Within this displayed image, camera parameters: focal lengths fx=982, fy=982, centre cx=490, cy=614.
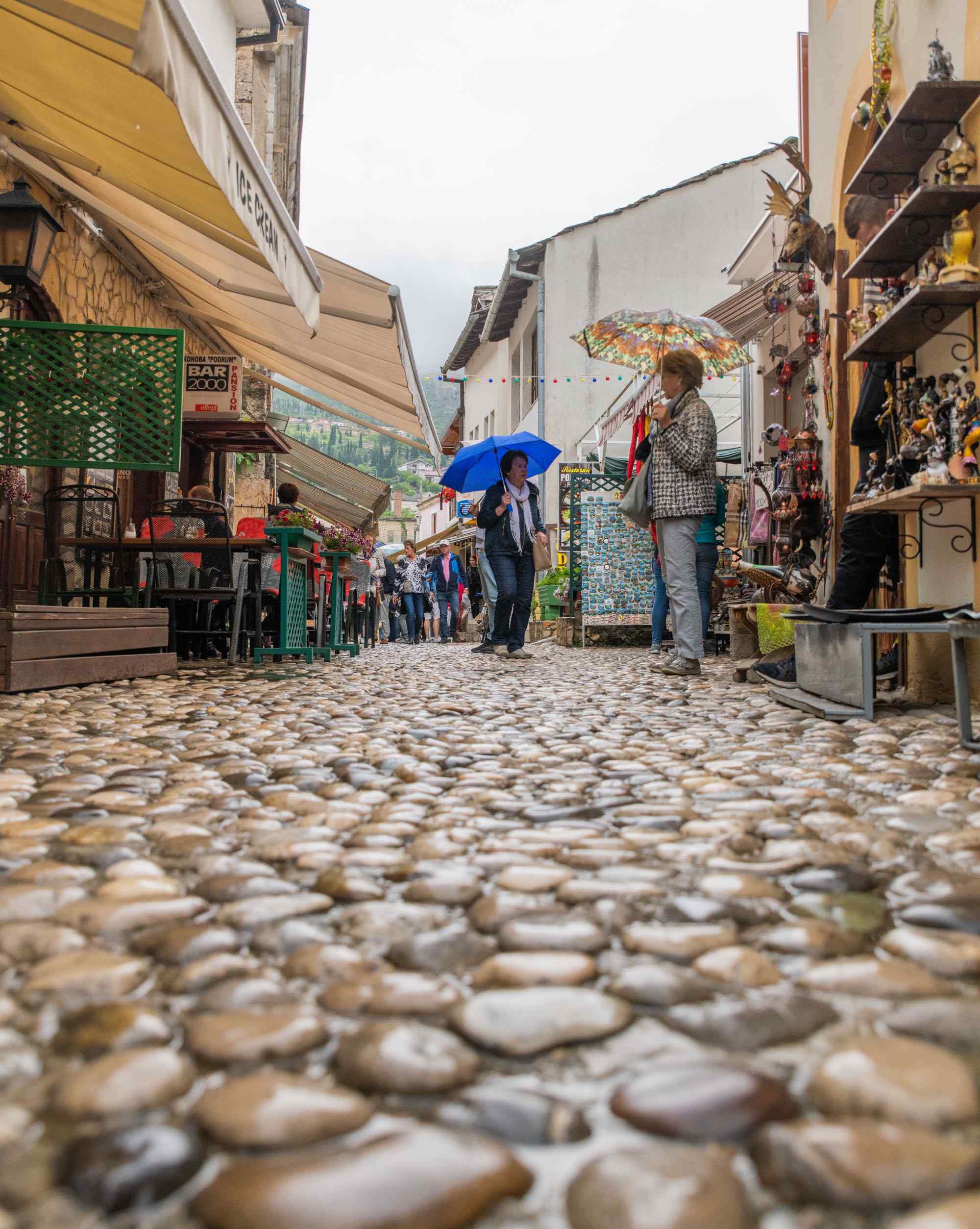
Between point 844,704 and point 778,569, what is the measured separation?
10.6ft

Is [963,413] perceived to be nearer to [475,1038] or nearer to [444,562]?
[475,1038]

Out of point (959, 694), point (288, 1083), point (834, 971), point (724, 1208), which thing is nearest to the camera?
point (724, 1208)

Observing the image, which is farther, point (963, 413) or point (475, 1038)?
point (963, 413)

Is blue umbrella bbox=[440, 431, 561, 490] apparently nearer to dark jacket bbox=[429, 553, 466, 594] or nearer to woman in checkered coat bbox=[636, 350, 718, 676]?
woman in checkered coat bbox=[636, 350, 718, 676]

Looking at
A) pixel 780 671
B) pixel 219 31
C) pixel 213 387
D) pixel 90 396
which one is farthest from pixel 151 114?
pixel 219 31

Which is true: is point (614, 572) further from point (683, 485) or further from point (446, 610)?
point (446, 610)

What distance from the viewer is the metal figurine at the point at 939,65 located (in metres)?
3.79

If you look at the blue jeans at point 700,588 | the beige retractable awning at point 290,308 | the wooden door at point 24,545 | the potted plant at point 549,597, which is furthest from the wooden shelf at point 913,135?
the potted plant at point 549,597

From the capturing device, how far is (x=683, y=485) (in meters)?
5.64

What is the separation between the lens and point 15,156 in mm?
6090

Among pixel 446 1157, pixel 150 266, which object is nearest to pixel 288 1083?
pixel 446 1157

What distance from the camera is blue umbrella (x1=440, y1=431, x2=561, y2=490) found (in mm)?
9430

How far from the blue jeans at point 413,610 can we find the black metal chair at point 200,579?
6777 millimetres

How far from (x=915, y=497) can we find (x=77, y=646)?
3819mm
